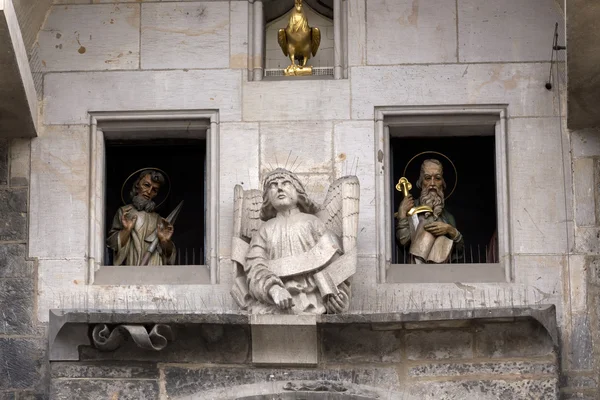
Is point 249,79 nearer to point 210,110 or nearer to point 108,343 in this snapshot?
point 210,110

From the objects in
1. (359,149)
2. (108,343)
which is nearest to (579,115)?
(359,149)

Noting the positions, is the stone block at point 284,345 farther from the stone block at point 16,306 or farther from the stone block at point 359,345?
the stone block at point 16,306

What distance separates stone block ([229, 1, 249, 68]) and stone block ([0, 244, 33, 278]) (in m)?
2.08

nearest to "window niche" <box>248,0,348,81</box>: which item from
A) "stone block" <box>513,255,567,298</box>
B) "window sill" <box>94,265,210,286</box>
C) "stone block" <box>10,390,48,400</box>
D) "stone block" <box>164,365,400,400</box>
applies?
"window sill" <box>94,265,210,286</box>

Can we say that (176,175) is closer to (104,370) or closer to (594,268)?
(104,370)

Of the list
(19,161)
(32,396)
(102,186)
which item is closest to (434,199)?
(102,186)

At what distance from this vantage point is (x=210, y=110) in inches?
587

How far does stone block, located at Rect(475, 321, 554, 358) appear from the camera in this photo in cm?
1395

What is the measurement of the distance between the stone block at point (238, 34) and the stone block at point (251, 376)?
7.84 feet

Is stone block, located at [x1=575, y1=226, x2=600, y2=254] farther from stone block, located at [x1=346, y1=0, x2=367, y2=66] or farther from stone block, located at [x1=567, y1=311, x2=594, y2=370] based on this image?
stone block, located at [x1=346, y1=0, x2=367, y2=66]

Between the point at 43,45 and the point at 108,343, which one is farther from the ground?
the point at 43,45

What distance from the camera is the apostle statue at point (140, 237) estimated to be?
49.0 ft

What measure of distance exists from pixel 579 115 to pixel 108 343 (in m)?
3.77

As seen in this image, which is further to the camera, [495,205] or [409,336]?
[495,205]
